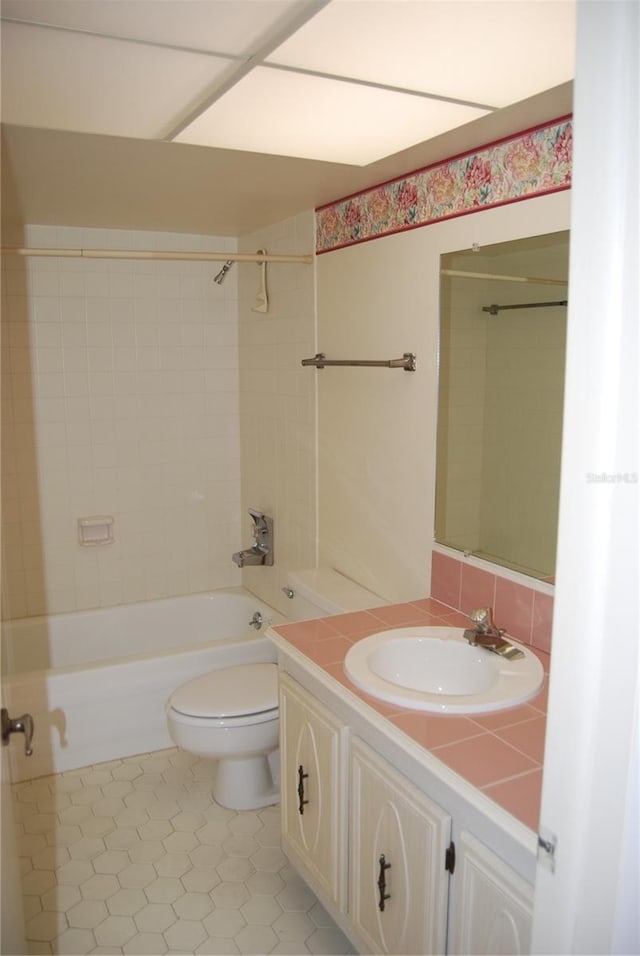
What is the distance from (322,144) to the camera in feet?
6.60

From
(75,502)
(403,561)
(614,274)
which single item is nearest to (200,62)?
(614,274)

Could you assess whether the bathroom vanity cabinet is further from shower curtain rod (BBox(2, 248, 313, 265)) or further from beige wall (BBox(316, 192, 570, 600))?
shower curtain rod (BBox(2, 248, 313, 265))

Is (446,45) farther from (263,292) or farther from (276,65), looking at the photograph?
(263,292)

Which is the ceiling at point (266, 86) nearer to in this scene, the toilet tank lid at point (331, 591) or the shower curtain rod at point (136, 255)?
the shower curtain rod at point (136, 255)

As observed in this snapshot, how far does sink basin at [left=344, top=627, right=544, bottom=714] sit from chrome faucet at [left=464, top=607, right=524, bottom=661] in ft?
0.07

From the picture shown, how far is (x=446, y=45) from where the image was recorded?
1.35 m

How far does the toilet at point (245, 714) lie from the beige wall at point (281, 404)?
0.42 metres

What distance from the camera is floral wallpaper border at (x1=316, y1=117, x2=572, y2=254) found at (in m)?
1.79

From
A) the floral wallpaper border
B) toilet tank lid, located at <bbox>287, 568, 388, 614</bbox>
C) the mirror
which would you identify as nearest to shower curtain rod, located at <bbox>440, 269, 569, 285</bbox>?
the mirror

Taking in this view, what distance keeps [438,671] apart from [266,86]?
1476 millimetres

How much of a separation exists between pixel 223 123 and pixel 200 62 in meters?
0.35

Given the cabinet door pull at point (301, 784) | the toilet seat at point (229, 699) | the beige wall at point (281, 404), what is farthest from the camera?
the beige wall at point (281, 404)

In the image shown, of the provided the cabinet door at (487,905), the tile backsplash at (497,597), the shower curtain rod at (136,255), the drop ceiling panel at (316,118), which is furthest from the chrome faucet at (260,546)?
the cabinet door at (487,905)

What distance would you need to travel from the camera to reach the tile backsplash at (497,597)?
1916 mm
